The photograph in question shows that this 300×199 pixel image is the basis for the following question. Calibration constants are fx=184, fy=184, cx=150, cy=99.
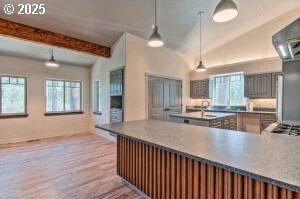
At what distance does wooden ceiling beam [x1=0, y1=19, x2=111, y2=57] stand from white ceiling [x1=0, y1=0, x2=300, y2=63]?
5.4 inches

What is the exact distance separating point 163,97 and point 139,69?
1324 mm

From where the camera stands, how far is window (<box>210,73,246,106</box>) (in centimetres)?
627

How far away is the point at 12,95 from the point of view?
18.1 ft

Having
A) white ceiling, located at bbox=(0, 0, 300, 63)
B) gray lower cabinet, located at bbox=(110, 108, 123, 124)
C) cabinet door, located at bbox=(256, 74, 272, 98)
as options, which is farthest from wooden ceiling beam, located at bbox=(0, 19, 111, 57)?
cabinet door, located at bbox=(256, 74, 272, 98)

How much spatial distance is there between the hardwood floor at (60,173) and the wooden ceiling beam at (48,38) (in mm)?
2629

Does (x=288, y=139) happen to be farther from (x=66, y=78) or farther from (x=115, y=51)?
(x=66, y=78)

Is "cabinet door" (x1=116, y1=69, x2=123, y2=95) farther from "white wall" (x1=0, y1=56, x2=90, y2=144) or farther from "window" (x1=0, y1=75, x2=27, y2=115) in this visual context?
"window" (x1=0, y1=75, x2=27, y2=115)

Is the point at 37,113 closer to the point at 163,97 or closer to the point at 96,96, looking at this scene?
the point at 96,96

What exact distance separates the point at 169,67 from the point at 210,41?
5.36 ft

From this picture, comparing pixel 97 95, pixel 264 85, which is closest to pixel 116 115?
pixel 97 95

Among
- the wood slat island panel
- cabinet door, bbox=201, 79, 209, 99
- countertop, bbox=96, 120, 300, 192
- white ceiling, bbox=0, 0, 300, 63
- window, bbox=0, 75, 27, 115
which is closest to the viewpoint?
countertop, bbox=96, 120, 300, 192

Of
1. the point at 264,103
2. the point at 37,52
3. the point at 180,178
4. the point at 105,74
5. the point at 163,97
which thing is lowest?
the point at 180,178

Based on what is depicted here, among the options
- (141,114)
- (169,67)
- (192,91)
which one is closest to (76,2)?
(141,114)

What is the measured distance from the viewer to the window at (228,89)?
20.6 feet
